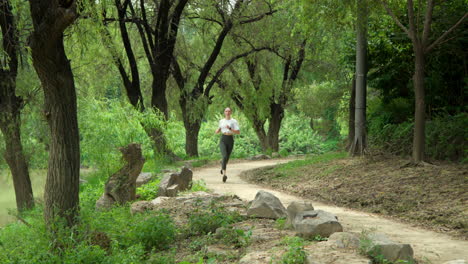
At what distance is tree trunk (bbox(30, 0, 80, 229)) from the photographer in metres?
6.36

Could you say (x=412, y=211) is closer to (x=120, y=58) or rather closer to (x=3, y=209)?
(x=120, y=58)

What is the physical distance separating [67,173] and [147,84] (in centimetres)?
1752

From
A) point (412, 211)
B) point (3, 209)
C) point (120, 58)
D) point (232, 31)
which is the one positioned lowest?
point (3, 209)

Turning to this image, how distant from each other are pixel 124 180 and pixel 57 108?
3.37 meters

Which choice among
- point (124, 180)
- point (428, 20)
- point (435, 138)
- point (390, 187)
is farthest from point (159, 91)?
point (390, 187)

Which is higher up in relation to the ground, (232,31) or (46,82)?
(232,31)

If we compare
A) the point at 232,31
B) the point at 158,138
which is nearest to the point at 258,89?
the point at 232,31

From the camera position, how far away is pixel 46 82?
670 cm

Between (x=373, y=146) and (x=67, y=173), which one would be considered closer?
(x=67, y=173)

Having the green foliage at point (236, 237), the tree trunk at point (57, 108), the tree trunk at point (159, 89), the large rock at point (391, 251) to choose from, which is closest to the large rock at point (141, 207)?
the tree trunk at point (57, 108)

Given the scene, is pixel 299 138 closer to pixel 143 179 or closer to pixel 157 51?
pixel 157 51

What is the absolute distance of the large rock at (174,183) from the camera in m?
10.2

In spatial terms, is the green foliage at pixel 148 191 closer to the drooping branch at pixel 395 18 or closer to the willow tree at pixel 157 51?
the willow tree at pixel 157 51

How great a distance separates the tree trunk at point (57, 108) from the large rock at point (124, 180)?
2.67 metres
